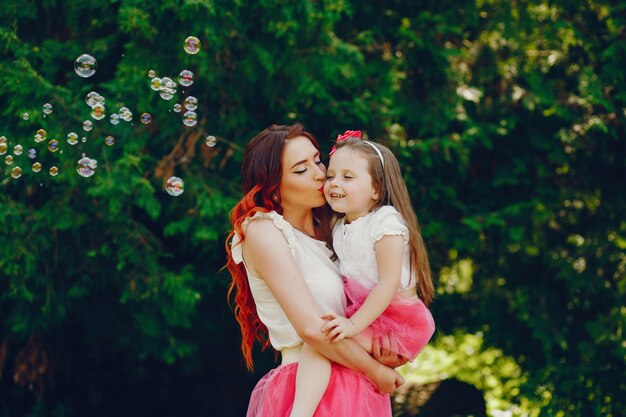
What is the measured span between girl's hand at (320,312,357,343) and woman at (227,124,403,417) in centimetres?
2

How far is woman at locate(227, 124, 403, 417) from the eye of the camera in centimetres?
260

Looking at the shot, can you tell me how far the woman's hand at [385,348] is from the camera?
8.75ft

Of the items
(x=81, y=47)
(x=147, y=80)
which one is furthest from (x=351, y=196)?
(x=81, y=47)

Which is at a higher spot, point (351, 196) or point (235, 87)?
point (351, 196)

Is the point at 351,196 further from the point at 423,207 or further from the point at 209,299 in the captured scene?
the point at 209,299

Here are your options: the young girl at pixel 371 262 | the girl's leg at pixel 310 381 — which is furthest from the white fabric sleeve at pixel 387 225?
the girl's leg at pixel 310 381

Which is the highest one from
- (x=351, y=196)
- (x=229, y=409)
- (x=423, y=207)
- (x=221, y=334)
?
(x=351, y=196)

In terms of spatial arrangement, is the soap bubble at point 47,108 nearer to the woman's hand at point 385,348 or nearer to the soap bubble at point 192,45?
the soap bubble at point 192,45

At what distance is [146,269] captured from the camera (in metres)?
4.37

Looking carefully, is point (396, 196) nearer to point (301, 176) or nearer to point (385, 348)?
point (301, 176)

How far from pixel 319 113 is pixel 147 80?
→ 1.04m

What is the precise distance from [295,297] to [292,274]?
85 mm

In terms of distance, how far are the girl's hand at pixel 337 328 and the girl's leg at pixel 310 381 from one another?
0.13 m

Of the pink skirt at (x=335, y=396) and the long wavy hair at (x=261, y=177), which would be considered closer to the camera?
the pink skirt at (x=335, y=396)
